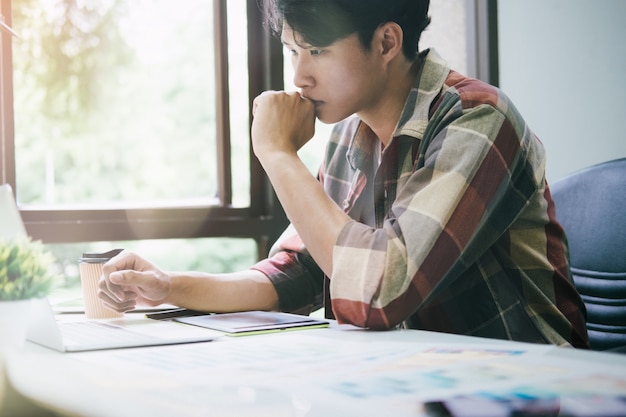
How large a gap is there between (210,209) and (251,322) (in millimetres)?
1127

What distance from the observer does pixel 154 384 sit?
2.10ft

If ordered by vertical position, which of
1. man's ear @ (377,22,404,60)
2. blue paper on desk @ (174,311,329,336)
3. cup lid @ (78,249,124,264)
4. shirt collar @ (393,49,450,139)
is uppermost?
man's ear @ (377,22,404,60)

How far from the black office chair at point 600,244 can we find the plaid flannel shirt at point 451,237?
67 mm

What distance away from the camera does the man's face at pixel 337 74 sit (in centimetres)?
135

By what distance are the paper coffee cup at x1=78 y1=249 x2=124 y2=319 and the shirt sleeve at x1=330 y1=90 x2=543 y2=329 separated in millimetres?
404

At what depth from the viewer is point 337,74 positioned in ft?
4.44

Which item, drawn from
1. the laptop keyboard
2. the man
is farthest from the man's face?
the laptop keyboard

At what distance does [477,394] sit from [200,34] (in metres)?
1.87

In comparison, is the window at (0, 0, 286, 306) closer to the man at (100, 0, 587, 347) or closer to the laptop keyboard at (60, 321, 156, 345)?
the man at (100, 0, 587, 347)

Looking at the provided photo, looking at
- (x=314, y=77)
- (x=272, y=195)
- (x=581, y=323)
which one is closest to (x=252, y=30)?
(x=272, y=195)

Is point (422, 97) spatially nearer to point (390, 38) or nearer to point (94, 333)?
point (390, 38)

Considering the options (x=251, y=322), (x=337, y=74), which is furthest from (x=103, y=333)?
(x=337, y=74)

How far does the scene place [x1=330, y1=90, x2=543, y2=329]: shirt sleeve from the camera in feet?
3.47

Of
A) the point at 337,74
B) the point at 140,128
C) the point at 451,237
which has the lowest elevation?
the point at 451,237
